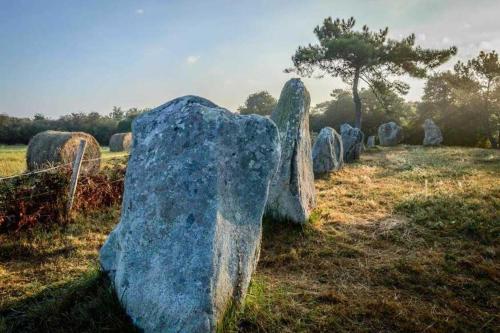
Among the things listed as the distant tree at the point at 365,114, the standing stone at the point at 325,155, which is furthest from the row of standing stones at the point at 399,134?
Result: the standing stone at the point at 325,155

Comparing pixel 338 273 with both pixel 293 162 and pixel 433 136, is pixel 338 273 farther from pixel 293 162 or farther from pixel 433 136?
pixel 433 136

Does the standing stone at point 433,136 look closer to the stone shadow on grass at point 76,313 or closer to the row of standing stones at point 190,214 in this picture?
the row of standing stones at point 190,214

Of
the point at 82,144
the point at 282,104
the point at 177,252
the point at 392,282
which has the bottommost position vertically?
the point at 392,282

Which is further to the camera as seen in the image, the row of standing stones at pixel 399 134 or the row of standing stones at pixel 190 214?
the row of standing stones at pixel 399 134

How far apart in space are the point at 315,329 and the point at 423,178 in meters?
9.85

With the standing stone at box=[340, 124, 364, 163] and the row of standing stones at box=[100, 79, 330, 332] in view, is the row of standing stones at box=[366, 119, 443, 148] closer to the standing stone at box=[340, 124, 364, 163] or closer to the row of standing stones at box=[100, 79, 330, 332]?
the standing stone at box=[340, 124, 364, 163]

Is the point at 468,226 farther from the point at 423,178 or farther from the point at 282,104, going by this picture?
the point at 423,178

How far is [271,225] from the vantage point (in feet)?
22.0

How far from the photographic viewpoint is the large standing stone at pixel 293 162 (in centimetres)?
675

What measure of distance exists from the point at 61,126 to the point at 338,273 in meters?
51.2

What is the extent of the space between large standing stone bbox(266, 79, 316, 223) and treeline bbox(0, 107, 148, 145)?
39.3 metres

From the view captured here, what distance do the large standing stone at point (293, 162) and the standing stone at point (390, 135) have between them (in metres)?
25.2

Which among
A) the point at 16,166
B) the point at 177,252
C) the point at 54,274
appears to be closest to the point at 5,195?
the point at 54,274

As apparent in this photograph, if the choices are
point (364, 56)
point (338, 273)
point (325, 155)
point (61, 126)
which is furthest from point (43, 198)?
point (61, 126)
